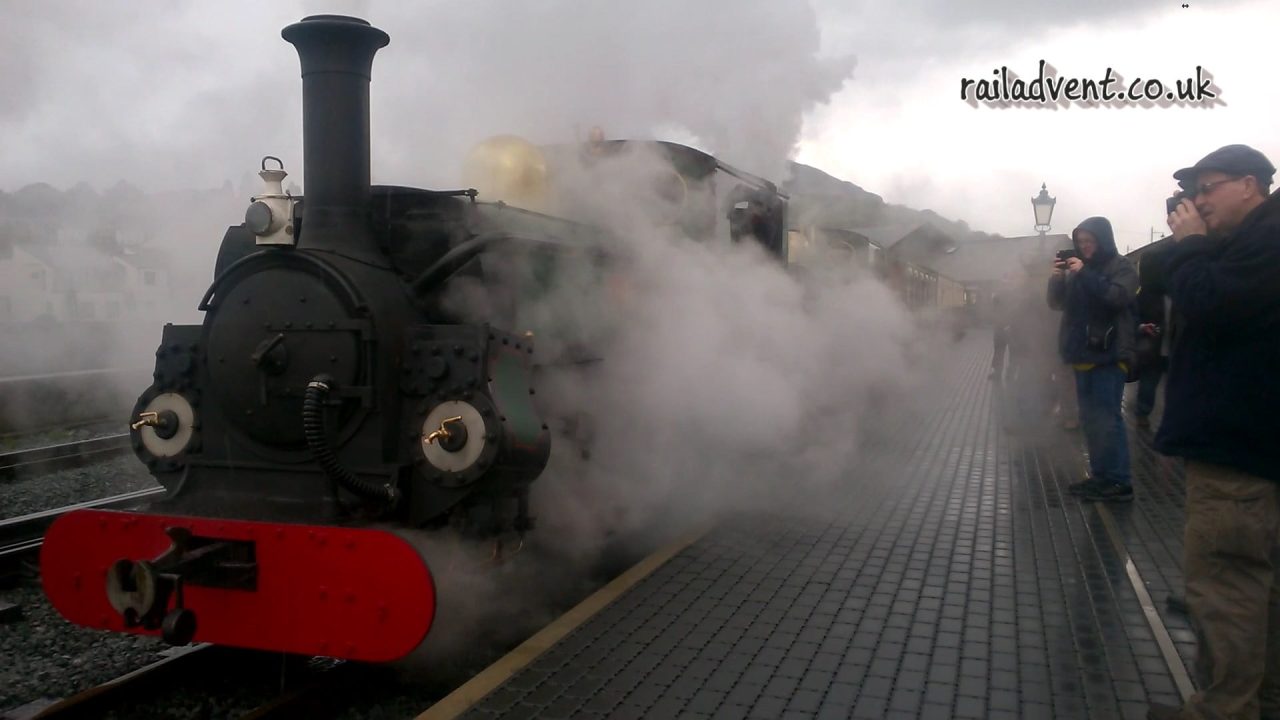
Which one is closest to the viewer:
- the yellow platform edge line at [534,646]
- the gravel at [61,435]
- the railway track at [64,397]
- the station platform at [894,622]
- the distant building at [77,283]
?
the yellow platform edge line at [534,646]

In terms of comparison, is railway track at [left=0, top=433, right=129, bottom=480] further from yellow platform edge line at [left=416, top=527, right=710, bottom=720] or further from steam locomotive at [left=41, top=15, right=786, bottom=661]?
yellow platform edge line at [left=416, top=527, right=710, bottom=720]

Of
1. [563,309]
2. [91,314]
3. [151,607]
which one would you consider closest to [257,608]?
[151,607]

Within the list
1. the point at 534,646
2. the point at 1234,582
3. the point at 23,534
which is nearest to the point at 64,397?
the point at 23,534

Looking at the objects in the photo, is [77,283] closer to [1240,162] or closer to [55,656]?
[55,656]

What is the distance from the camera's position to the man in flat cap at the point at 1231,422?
2.88m

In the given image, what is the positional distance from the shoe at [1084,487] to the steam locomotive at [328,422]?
414cm

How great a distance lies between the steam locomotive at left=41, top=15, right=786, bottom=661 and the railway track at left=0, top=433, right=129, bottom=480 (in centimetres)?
541

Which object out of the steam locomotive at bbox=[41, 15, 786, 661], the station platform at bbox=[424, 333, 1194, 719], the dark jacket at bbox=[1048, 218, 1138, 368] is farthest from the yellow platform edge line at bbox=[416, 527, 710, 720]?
the dark jacket at bbox=[1048, 218, 1138, 368]

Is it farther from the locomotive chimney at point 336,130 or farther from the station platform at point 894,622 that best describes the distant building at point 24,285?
the station platform at point 894,622

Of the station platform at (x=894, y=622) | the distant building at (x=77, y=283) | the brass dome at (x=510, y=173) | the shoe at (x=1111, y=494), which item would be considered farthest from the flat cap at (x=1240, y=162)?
the distant building at (x=77, y=283)

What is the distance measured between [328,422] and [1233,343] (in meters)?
3.14

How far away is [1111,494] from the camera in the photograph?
20.9 ft

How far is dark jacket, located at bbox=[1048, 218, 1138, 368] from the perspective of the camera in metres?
6.20

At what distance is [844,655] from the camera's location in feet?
12.3
